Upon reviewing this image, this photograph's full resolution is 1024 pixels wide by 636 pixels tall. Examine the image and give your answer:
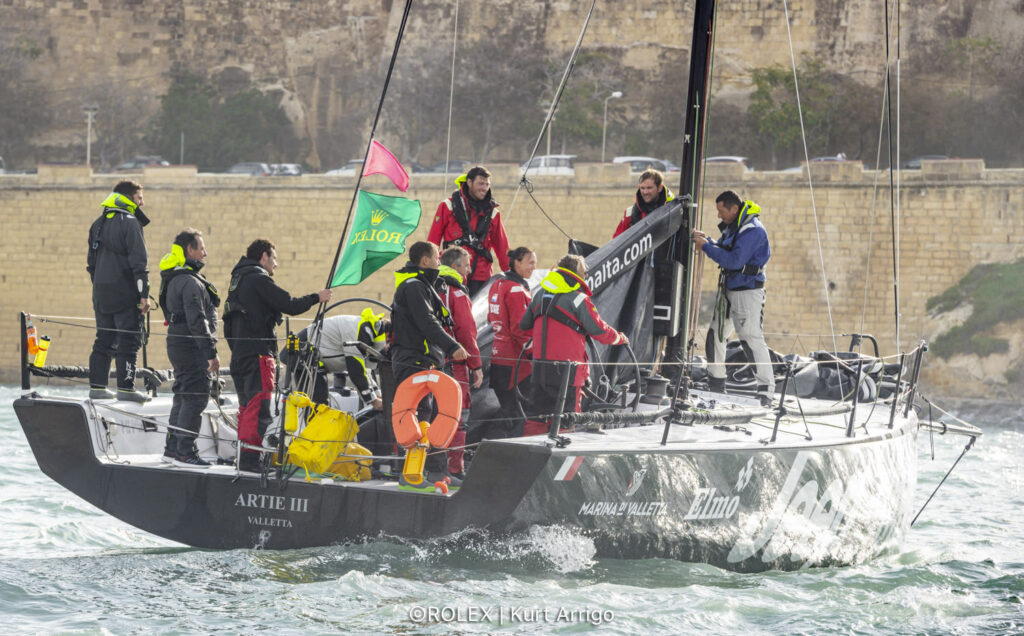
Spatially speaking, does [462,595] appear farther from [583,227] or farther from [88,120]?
[88,120]

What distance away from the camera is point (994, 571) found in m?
8.46

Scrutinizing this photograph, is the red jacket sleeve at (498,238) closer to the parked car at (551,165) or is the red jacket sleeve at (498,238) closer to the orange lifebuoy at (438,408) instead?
the orange lifebuoy at (438,408)

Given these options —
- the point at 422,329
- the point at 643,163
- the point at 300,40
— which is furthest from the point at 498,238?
the point at 300,40

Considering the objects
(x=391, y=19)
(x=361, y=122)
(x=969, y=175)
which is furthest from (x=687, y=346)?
(x=391, y=19)

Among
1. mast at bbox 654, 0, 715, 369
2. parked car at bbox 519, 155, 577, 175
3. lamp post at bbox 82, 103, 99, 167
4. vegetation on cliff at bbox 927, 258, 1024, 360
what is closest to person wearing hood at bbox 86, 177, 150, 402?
mast at bbox 654, 0, 715, 369

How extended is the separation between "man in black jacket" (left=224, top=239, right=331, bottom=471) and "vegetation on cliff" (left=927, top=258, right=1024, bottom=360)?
22.5 metres

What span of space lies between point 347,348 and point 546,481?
1.80 meters

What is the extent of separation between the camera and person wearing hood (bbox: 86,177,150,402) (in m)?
7.82

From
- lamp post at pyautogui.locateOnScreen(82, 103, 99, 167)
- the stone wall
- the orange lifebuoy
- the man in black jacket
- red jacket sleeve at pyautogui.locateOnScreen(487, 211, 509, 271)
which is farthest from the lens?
Answer: lamp post at pyautogui.locateOnScreen(82, 103, 99, 167)

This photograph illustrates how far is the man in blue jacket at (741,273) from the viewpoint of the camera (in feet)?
25.8

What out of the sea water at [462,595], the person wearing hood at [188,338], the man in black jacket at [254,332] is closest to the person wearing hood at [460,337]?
the sea water at [462,595]

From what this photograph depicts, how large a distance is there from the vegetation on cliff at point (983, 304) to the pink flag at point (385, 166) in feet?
71.2

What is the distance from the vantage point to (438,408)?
20.7 ft

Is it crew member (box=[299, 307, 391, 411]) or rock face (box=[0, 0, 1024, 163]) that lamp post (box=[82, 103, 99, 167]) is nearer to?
rock face (box=[0, 0, 1024, 163])
